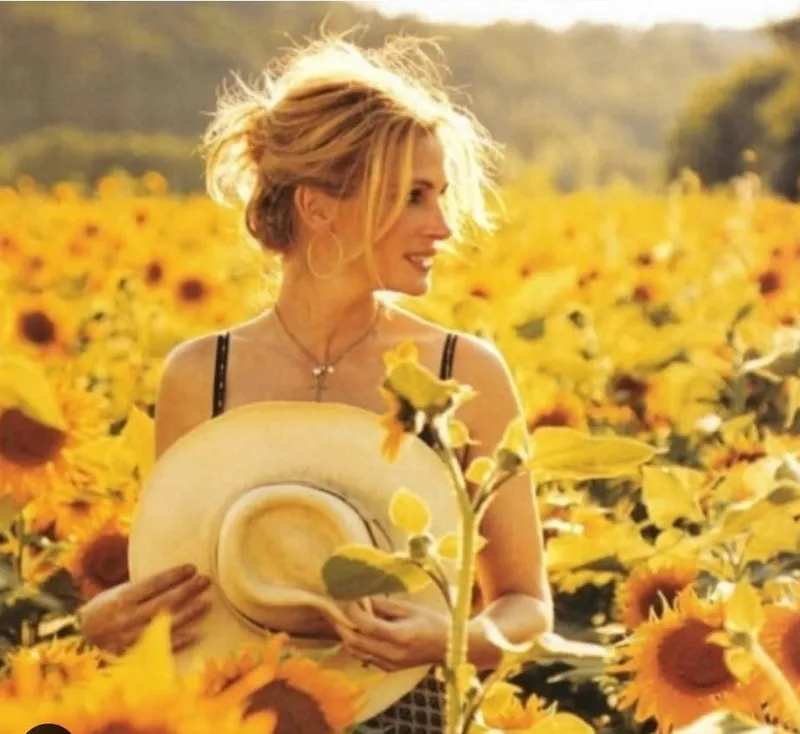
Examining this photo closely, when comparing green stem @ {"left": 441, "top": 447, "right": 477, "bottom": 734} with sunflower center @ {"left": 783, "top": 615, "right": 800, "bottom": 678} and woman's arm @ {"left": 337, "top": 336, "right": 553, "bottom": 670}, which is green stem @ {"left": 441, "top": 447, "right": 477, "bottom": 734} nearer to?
sunflower center @ {"left": 783, "top": 615, "right": 800, "bottom": 678}

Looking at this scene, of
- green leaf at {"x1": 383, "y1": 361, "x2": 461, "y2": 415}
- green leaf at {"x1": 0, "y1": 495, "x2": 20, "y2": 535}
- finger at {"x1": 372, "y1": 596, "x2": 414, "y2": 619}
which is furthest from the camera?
green leaf at {"x1": 0, "y1": 495, "x2": 20, "y2": 535}

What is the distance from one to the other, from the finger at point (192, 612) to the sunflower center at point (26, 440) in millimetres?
437

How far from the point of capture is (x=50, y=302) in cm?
262

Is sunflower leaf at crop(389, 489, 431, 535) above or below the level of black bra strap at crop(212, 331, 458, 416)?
above

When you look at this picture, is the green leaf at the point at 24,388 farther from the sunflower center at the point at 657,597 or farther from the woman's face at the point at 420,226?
the sunflower center at the point at 657,597

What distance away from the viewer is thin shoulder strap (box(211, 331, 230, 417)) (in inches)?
57.5

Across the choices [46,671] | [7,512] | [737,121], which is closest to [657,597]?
[46,671]

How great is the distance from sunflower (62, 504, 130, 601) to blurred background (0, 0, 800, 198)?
19.4 inches

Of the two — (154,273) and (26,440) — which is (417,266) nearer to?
(26,440)

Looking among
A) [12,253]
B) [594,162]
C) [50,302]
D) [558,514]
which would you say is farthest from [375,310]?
[594,162]

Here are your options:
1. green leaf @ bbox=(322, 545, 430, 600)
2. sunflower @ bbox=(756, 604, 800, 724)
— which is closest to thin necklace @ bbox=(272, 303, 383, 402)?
sunflower @ bbox=(756, 604, 800, 724)

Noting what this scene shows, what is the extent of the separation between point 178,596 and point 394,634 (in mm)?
163

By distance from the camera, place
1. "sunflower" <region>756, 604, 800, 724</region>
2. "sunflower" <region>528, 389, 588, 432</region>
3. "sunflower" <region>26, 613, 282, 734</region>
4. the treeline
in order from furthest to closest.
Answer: the treeline
"sunflower" <region>528, 389, 588, 432</region>
"sunflower" <region>756, 604, 800, 724</region>
"sunflower" <region>26, 613, 282, 734</region>

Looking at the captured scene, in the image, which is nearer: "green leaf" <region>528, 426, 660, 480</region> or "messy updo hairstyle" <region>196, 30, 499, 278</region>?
"green leaf" <region>528, 426, 660, 480</region>
